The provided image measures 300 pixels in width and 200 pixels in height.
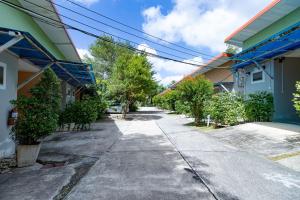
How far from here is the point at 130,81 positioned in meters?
19.7

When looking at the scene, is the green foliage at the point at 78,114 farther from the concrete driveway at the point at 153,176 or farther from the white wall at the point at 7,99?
the white wall at the point at 7,99

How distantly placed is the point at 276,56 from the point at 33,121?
1062 centimetres

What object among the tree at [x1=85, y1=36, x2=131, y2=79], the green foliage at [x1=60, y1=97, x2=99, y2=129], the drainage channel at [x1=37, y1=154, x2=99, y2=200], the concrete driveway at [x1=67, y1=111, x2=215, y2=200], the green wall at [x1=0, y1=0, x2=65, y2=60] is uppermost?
the tree at [x1=85, y1=36, x2=131, y2=79]

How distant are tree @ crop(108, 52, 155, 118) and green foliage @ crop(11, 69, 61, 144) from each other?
45.1ft

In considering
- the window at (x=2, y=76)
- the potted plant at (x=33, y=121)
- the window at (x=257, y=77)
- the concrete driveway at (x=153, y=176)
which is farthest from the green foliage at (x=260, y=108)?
the window at (x=2, y=76)

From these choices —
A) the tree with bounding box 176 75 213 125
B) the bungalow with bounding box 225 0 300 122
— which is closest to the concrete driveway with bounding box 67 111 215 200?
the tree with bounding box 176 75 213 125

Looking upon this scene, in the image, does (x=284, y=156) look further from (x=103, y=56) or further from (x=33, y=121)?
(x=103, y=56)

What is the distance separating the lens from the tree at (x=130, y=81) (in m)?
19.7

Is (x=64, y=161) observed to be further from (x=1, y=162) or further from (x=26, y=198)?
(x=26, y=198)

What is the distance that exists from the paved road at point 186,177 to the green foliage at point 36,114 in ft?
5.48

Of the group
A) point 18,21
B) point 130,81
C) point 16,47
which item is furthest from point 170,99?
point 16,47

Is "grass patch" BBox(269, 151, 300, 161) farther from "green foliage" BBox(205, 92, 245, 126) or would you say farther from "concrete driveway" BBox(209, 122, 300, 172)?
"green foliage" BBox(205, 92, 245, 126)

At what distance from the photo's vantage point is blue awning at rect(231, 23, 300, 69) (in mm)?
8188

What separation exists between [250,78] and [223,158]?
9.00 metres
